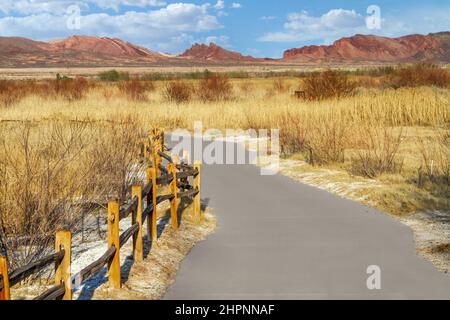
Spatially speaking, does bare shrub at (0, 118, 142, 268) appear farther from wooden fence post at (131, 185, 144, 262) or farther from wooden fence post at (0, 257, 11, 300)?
wooden fence post at (0, 257, 11, 300)

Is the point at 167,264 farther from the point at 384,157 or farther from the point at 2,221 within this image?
the point at 384,157

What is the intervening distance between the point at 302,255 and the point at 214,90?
103ft

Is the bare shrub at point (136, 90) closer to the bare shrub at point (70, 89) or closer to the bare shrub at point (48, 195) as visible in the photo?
the bare shrub at point (70, 89)

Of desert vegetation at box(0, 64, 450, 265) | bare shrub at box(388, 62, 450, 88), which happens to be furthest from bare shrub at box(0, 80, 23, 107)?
bare shrub at box(388, 62, 450, 88)

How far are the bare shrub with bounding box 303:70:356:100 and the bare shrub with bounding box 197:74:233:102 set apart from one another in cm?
727

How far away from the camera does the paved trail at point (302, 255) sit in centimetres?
664

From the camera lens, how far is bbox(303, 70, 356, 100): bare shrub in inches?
1215

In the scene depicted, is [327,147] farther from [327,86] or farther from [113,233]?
[327,86]

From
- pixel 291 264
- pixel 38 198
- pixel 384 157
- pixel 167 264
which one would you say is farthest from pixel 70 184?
pixel 384 157

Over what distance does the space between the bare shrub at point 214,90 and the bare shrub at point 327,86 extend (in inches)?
286

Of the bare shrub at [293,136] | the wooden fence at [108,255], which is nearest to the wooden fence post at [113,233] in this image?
the wooden fence at [108,255]

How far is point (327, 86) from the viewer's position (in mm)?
31234

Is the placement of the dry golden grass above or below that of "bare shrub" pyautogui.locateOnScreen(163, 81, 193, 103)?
below

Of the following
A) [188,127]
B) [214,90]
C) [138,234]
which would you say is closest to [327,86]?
[188,127]
